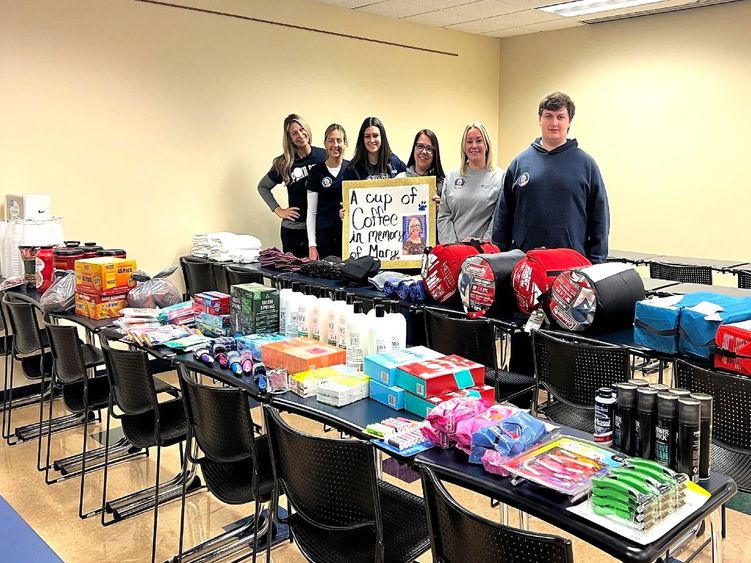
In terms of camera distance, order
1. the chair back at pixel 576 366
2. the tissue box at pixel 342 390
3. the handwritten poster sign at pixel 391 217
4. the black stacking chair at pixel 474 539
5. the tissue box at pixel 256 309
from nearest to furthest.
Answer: the black stacking chair at pixel 474 539, the tissue box at pixel 342 390, the chair back at pixel 576 366, the tissue box at pixel 256 309, the handwritten poster sign at pixel 391 217

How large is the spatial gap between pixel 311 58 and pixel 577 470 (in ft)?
16.7

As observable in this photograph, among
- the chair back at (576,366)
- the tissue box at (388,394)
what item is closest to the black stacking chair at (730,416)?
the chair back at (576,366)

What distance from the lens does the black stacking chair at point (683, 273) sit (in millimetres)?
4809

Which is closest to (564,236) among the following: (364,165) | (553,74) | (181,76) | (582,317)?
(582,317)

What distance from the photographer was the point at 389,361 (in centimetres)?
216

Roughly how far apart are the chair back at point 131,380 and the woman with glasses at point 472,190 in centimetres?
227

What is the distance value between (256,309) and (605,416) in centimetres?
152

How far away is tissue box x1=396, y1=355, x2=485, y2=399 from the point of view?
6.56 feet

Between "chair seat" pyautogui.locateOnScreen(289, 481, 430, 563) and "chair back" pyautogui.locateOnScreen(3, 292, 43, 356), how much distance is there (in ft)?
7.55

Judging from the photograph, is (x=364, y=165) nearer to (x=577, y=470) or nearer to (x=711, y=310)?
(x=711, y=310)

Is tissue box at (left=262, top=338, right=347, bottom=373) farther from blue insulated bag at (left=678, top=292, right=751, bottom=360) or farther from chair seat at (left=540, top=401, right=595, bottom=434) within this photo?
blue insulated bag at (left=678, top=292, right=751, bottom=360)

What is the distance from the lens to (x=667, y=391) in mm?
1621

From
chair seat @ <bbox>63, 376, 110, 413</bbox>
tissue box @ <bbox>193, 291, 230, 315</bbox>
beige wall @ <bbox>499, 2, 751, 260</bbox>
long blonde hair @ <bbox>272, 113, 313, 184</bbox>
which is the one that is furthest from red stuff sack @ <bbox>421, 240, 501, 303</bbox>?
beige wall @ <bbox>499, 2, 751, 260</bbox>

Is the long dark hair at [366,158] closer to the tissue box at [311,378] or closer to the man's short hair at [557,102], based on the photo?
the man's short hair at [557,102]
